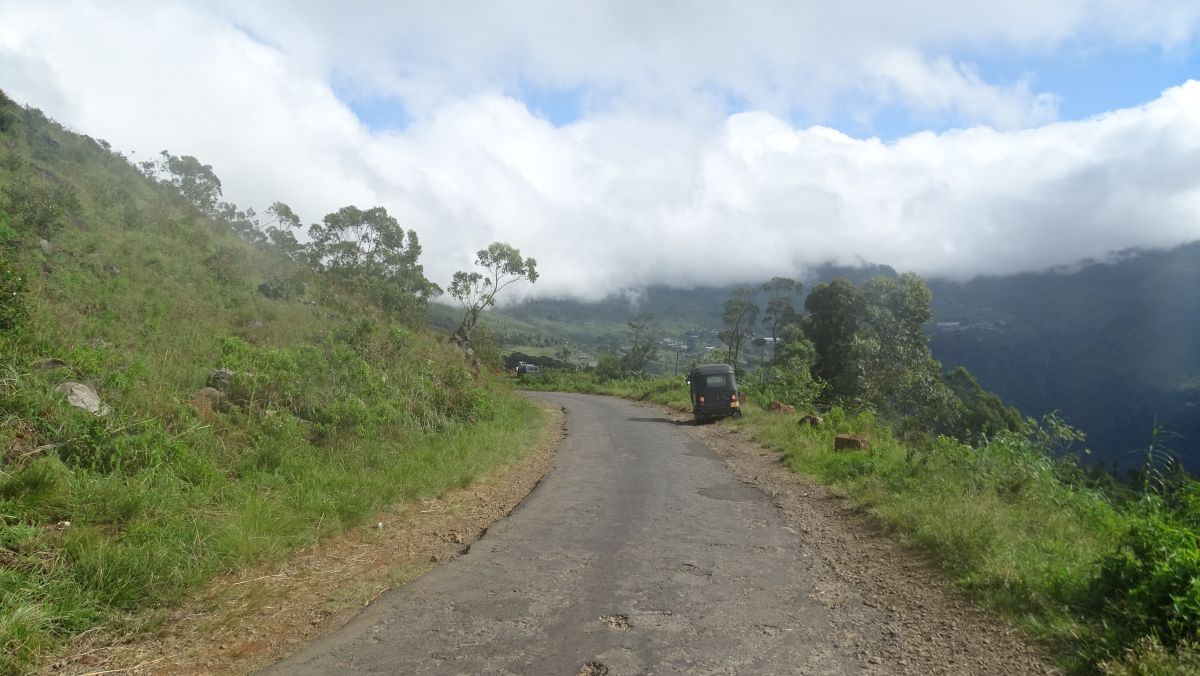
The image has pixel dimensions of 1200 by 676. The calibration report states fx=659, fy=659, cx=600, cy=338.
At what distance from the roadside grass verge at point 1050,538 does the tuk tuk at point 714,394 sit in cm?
933

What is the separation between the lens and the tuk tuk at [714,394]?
22328 millimetres

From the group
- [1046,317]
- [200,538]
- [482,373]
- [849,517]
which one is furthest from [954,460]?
[1046,317]

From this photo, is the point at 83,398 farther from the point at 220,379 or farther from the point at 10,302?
the point at 220,379

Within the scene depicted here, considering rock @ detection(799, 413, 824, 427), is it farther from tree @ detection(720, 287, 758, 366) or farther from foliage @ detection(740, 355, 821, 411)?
tree @ detection(720, 287, 758, 366)

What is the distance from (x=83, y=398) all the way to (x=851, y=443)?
1237cm

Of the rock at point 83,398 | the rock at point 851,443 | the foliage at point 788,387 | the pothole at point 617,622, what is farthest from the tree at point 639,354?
the pothole at point 617,622

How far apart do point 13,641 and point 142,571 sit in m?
0.98

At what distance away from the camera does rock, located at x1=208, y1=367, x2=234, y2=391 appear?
9.42 meters

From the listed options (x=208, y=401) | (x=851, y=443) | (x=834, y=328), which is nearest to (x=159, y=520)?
(x=208, y=401)

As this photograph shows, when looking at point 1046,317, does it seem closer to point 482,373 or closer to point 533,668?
point 482,373

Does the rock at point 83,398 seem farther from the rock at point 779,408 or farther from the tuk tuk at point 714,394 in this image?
the rock at point 779,408

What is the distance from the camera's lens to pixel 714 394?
22.4m

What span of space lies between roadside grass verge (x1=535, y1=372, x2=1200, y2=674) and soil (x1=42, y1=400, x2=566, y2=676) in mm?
4951

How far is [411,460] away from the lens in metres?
9.78
